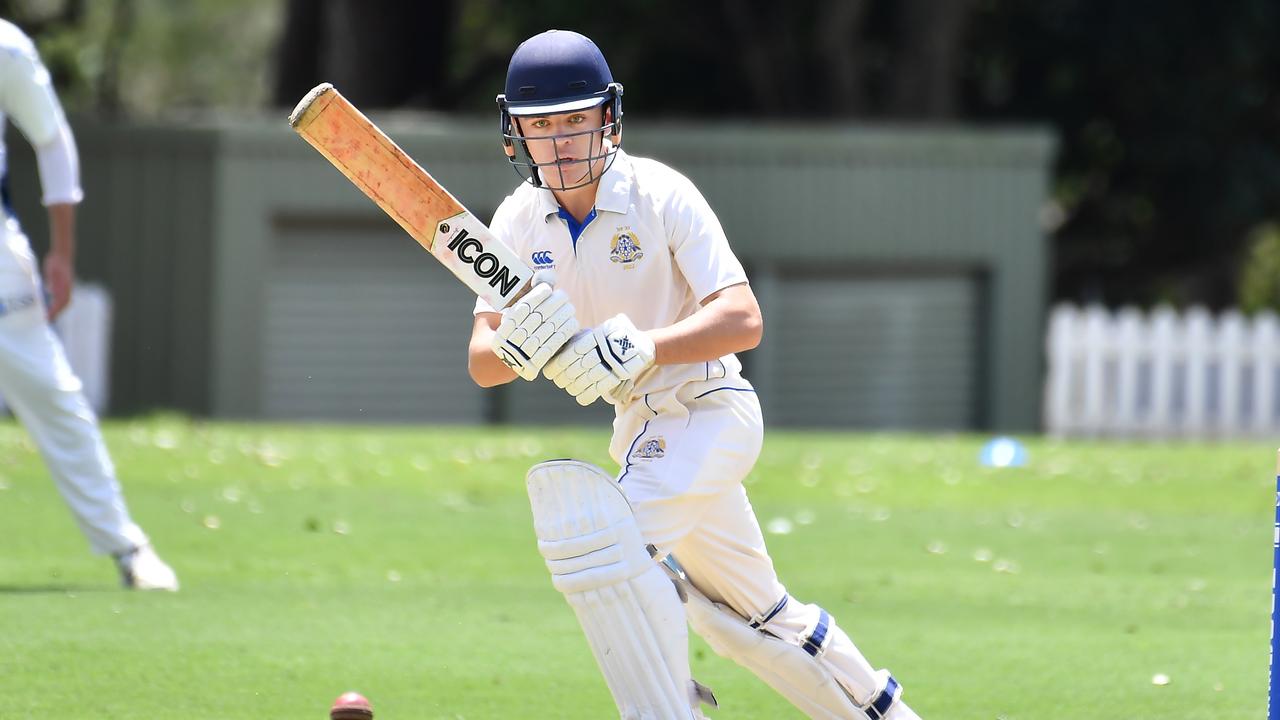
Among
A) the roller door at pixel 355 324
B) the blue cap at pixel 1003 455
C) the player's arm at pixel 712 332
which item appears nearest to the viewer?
the player's arm at pixel 712 332

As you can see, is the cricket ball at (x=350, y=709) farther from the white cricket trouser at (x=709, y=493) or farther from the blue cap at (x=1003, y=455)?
the blue cap at (x=1003, y=455)

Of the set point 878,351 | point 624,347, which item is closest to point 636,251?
point 624,347

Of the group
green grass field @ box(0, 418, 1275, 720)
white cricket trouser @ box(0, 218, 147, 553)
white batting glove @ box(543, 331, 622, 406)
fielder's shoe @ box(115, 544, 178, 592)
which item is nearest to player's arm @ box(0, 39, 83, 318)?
white cricket trouser @ box(0, 218, 147, 553)

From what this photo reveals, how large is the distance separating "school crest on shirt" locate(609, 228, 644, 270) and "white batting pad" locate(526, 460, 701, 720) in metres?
0.54

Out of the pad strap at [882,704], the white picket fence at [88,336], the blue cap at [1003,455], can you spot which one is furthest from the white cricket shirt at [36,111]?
the white picket fence at [88,336]

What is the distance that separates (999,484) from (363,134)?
8654mm

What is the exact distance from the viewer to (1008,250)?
1994 centimetres

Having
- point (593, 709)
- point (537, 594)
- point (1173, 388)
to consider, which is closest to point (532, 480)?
A: point (593, 709)

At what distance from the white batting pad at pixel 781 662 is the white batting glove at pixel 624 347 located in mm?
618

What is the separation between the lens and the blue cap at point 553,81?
13.9 feet

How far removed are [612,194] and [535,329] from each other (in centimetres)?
47

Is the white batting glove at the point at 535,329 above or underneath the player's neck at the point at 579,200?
underneath

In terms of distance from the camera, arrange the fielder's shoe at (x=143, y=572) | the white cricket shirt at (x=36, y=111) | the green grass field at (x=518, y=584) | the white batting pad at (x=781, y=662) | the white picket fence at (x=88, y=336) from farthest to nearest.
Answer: the white picket fence at (x=88, y=336)
the fielder's shoe at (x=143, y=572)
the white cricket shirt at (x=36, y=111)
the green grass field at (x=518, y=584)
the white batting pad at (x=781, y=662)

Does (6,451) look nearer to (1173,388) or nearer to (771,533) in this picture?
(771,533)
